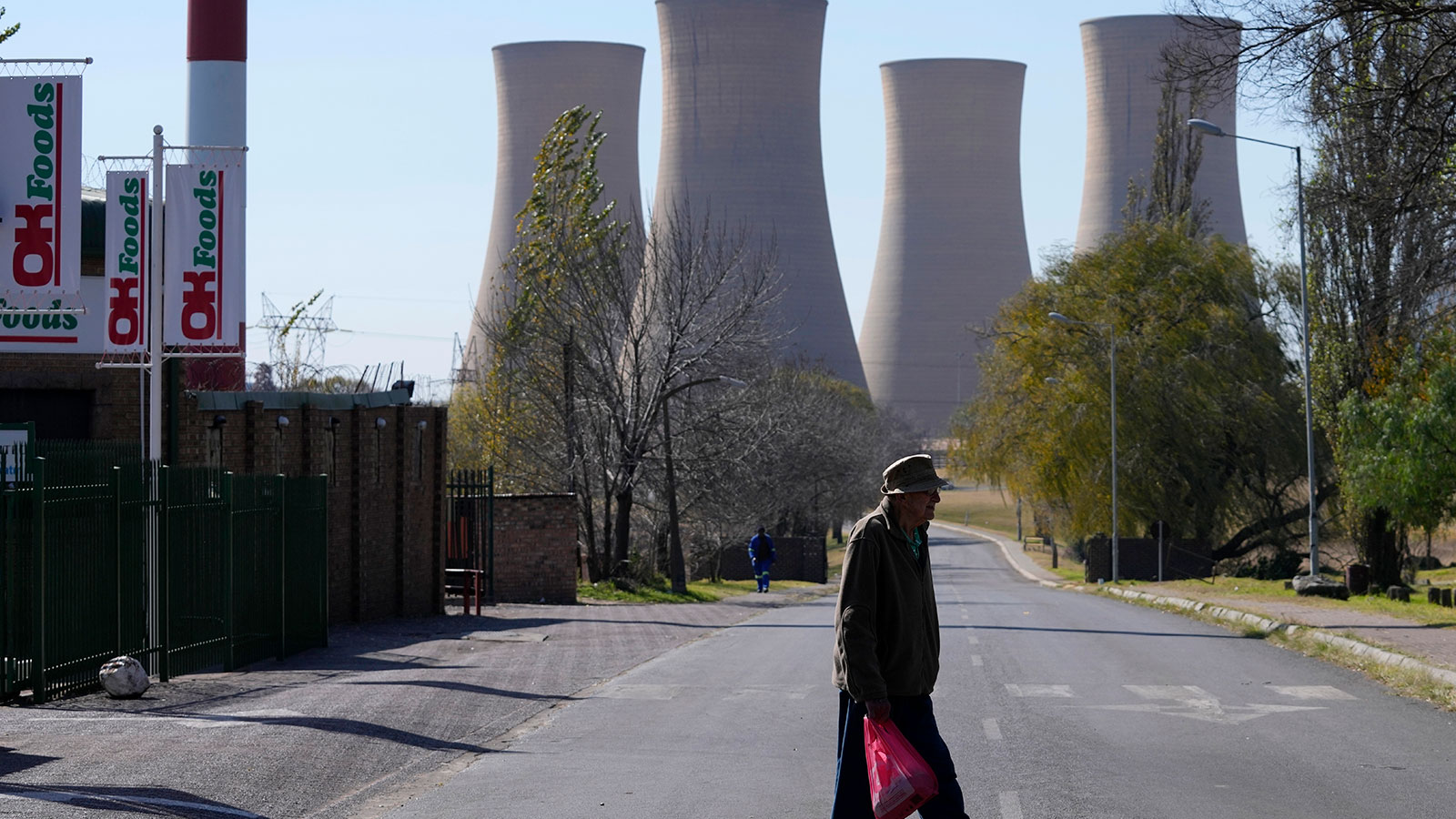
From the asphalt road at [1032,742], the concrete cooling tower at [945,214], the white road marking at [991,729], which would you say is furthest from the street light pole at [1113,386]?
the concrete cooling tower at [945,214]

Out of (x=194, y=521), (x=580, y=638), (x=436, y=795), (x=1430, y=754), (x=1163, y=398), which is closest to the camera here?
(x=436, y=795)

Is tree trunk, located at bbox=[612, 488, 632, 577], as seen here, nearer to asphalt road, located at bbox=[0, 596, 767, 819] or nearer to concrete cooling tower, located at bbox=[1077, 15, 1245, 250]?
asphalt road, located at bbox=[0, 596, 767, 819]

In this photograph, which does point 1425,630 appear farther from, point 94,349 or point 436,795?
point 94,349

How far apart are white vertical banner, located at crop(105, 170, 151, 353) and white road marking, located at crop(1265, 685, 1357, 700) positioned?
11.1m

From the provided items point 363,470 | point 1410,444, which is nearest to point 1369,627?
point 1410,444

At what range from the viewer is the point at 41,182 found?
40.5ft

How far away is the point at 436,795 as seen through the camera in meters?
7.65

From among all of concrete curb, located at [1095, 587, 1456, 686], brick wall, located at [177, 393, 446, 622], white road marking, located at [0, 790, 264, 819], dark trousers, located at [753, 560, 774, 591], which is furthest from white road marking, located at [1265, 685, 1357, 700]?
dark trousers, located at [753, 560, 774, 591]

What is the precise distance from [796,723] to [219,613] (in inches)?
207

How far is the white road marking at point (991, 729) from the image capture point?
30.7ft

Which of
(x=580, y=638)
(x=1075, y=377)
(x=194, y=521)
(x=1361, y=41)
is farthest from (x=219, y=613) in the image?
(x=1075, y=377)

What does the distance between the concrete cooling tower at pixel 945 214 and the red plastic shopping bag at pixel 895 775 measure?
224ft

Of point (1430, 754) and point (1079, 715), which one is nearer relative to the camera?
point (1430, 754)

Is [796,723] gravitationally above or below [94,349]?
below
